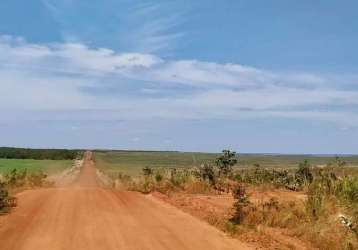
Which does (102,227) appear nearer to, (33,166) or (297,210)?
(297,210)

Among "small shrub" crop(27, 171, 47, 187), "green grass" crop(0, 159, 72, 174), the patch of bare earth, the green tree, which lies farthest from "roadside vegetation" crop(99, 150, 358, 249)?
"green grass" crop(0, 159, 72, 174)

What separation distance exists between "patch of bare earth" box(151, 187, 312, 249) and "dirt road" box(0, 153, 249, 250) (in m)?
0.45

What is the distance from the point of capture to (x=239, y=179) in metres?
31.4

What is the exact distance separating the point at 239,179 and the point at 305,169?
424 centimetres

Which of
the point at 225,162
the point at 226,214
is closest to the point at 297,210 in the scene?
the point at 226,214

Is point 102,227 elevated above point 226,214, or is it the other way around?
point 226,214

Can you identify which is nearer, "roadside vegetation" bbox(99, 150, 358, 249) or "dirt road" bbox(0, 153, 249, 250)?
"dirt road" bbox(0, 153, 249, 250)

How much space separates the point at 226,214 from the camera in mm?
17641

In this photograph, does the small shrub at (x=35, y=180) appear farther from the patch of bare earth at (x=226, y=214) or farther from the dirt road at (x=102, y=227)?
the dirt road at (x=102, y=227)

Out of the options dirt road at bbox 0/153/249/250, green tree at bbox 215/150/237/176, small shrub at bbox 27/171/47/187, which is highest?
green tree at bbox 215/150/237/176

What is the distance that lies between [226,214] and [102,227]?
4755 mm

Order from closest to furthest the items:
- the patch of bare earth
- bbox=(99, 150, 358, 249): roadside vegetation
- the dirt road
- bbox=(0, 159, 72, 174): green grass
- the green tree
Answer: the dirt road < the patch of bare earth < bbox=(99, 150, 358, 249): roadside vegetation < the green tree < bbox=(0, 159, 72, 174): green grass

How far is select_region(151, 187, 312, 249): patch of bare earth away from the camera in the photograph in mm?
12633

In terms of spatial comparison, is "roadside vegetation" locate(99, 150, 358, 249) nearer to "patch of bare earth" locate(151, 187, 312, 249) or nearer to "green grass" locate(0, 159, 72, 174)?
"patch of bare earth" locate(151, 187, 312, 249)
